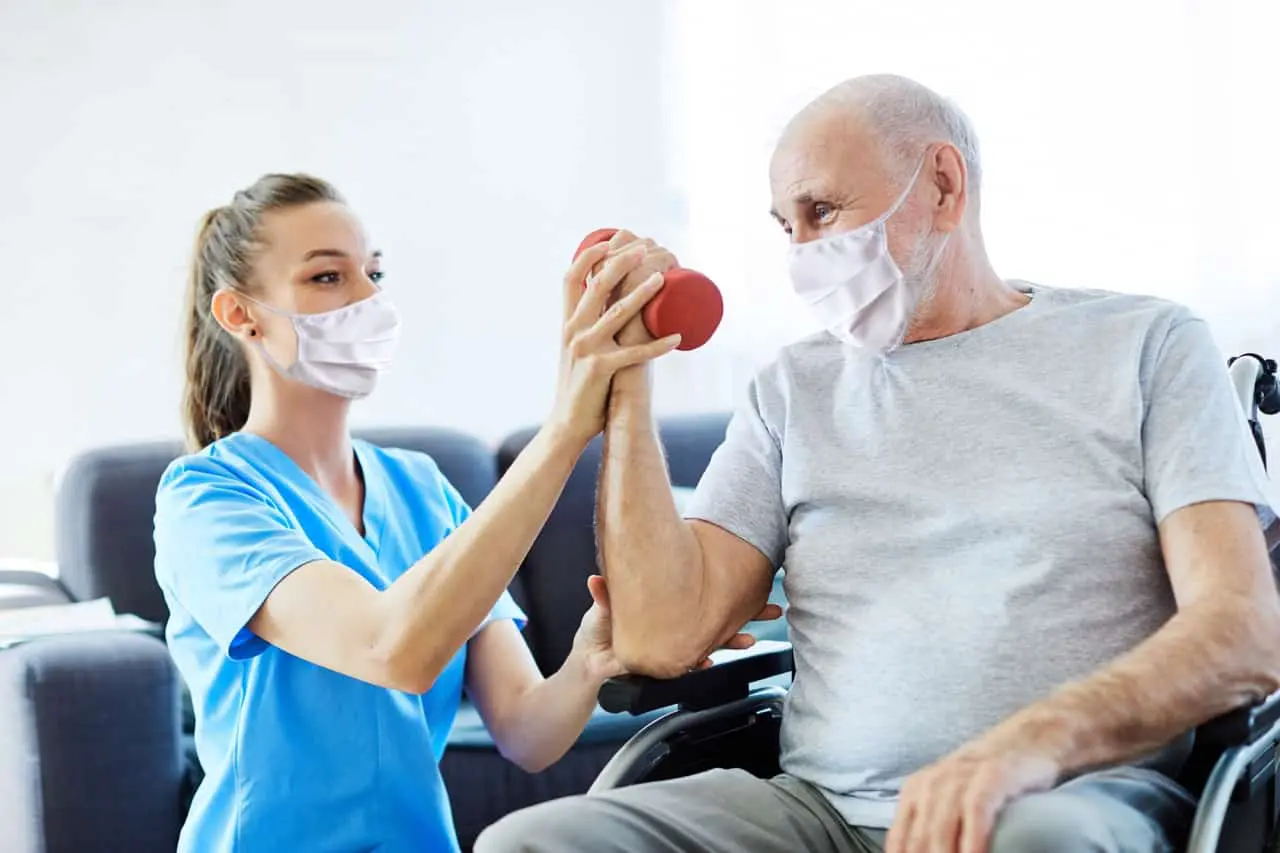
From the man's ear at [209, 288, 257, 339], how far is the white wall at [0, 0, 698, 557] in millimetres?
1689

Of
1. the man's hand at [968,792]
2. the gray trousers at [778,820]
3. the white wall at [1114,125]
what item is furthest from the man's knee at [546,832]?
the white wall at [1114,125]

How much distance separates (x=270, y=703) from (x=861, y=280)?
2.41 ft

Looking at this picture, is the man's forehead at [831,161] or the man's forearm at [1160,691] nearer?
the man's forearm at [1160,691]

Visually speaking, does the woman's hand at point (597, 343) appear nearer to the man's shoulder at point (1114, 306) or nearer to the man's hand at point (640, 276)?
the man's hand at point (640, 276)

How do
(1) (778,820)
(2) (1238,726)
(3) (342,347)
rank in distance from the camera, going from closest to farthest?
(2) (1238,726) < (1) (778,820) < (3) (342,347)

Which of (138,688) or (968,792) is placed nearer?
(968,792)

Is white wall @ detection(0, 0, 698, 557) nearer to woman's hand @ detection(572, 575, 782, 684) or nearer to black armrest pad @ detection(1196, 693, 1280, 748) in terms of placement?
woman's hand @ detection(572, 575, 782, 684)

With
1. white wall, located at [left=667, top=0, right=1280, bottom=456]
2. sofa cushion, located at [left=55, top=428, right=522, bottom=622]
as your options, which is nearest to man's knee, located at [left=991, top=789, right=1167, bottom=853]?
sofa cushion, located at [left=55, top=428, right=522, bottom=622]

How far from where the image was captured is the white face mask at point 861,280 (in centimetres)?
148

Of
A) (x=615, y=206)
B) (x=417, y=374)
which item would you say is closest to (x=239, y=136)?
(x=417, y=374)

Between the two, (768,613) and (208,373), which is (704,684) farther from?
(208,373)

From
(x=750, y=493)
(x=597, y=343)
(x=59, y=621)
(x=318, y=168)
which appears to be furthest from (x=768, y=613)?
(x=318, y=168)

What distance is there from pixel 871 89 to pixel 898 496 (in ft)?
1.41

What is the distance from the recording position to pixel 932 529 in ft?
4.52
